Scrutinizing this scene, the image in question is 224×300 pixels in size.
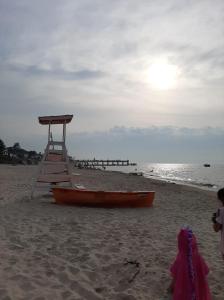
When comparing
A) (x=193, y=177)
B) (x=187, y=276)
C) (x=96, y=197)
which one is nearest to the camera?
(x=187, y=276)

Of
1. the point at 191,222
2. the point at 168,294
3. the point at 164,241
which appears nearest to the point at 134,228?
the point at 164,241

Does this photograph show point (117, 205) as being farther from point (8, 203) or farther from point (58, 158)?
point (8, 203)

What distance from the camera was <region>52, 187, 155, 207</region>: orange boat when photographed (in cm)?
1130

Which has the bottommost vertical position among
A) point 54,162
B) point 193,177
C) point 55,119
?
point 193,177

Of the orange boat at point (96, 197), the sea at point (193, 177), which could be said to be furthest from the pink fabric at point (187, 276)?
the sea at point (193, 177)

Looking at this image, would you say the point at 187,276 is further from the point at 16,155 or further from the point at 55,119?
the point at 16,155

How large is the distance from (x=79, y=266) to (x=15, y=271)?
976mm

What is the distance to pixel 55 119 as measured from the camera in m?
12.1

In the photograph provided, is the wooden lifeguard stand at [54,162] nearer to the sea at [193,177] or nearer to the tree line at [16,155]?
the sea at [193,177]

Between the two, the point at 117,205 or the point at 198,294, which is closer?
the point at 198,294

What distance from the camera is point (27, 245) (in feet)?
20.4

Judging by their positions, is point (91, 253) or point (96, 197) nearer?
point (91, 253)

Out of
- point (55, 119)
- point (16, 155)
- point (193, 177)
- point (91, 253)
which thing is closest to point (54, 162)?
point (55, 119)

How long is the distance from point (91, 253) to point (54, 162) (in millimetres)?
6273
